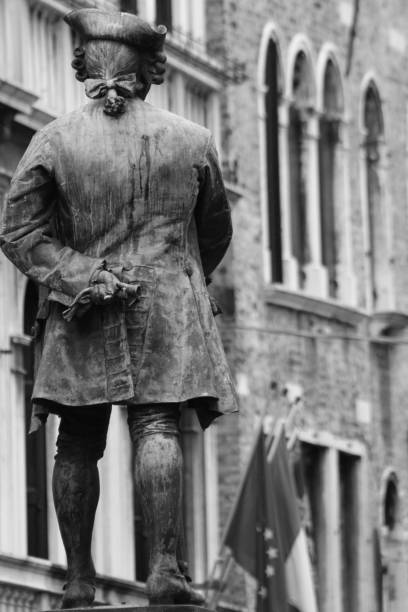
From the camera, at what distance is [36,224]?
12852mm

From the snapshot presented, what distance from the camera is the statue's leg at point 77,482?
12820mm

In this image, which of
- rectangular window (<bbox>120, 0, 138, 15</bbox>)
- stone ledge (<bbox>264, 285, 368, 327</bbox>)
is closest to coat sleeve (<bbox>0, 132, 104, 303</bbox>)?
rectangular window (<bbox>120, 0, 138, 15</bbox>)

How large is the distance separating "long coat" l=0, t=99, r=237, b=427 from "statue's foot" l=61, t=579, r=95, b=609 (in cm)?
73

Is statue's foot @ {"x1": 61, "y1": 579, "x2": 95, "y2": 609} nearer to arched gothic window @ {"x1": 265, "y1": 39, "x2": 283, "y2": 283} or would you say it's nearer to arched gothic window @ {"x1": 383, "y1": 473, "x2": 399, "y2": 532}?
arched gothic window @ {"x1": 265, "y1": 39, "x2": 283, "y2": 283}

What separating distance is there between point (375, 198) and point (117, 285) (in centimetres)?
2468

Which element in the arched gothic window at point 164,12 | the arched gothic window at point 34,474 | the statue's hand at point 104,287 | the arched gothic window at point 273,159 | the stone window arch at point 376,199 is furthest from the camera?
the stone window arch at point 376,199

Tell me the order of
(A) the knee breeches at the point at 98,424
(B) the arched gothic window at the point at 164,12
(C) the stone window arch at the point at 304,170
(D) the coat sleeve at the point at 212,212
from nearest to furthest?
1. (A) the knee breeches at the point at 98,424
2. (D) the coat sleeve at the point at 212,212
3. (B) the arched gothic window at the point at 164,12
4. (C) the stone window arch at the point at 304,170

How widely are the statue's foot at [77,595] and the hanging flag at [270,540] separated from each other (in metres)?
16.8

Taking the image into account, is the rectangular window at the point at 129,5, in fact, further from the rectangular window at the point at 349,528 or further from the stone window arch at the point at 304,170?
the rectangular window at the point at 349,528

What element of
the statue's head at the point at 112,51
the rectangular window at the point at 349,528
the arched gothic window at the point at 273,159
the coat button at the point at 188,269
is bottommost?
the coat button at the point at 188,269

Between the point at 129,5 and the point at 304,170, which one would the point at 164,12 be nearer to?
the point at 129,5

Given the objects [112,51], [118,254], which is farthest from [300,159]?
[118,254]

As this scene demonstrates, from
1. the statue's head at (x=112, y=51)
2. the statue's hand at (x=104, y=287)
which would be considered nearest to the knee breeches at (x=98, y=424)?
the statue's hand at (x=104, y=287)

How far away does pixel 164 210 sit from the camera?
12.9m
